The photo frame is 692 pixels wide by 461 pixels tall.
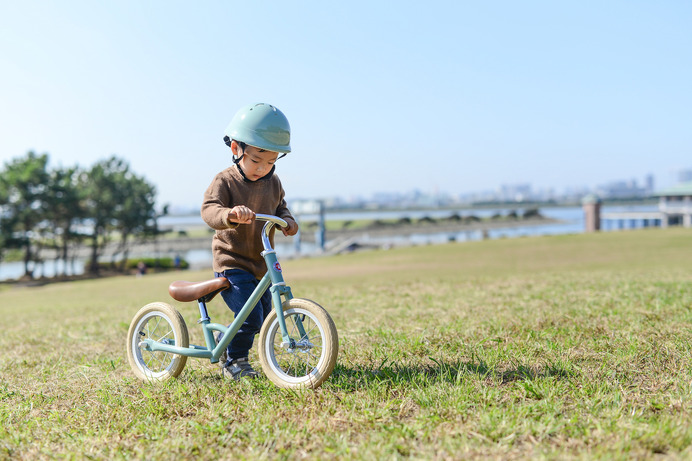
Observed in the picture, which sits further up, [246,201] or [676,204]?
[676,204]

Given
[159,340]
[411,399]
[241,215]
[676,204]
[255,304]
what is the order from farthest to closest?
[676,204] < [159,340] < [255,304] < [241,215] < [411,399]

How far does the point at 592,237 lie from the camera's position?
31812mm

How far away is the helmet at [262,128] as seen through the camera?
318 cm

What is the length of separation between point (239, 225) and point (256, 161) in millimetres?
419

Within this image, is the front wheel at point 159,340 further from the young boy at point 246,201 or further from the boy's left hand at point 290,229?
the boy's left hand at point 290,229

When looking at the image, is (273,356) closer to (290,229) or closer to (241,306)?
(241,306)

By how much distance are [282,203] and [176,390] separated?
4.66 feet

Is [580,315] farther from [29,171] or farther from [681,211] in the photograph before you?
[681,211]

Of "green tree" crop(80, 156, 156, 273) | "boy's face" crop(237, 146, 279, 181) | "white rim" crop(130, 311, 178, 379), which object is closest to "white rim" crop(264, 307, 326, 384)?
"white rim" crop(130, 311, 178, 379)

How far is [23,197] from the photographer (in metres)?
39.5

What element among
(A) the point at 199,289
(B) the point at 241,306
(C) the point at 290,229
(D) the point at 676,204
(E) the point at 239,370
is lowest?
(E) the point at 239,370

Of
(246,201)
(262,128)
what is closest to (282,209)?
(246,201)

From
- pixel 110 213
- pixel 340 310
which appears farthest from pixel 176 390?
pixel 110 213

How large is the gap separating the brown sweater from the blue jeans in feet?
0.16
